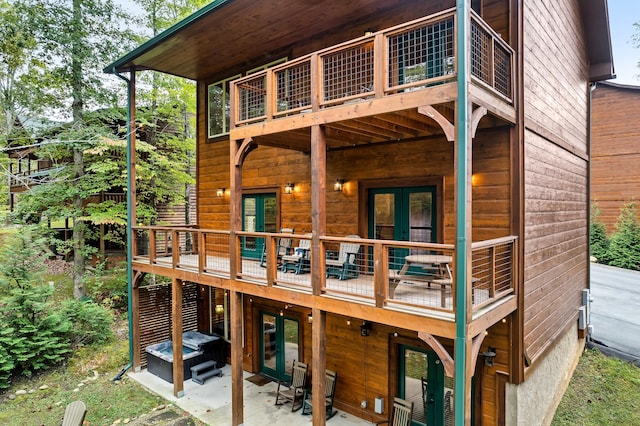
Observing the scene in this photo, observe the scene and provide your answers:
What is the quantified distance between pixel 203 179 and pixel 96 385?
635 centimetres

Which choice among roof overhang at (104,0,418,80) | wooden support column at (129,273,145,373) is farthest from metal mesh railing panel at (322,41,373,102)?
wooden support column at (129,273,145,373)

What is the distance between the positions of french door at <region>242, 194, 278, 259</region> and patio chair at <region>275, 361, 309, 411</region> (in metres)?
3.15

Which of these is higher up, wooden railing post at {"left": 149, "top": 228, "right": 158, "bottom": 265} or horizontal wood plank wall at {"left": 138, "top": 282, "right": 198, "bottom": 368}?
wooden railing post at {"left": 149, "top": 228, "right": 158, "bottom": 265}

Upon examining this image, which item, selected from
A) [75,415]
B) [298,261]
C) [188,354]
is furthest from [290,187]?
[75,415]

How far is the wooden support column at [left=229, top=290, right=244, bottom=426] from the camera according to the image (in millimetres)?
7180

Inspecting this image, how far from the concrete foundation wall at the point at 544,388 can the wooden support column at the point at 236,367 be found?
482cm

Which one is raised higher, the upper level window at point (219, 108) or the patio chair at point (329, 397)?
the upper level window at point (219, 108)

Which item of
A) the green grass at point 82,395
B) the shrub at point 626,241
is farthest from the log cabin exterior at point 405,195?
the shrub at point 626,241

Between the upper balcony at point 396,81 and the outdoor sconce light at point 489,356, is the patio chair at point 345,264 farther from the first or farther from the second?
the outdoor sconce light at point 489,356

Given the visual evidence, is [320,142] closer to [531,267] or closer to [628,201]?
[531,267]

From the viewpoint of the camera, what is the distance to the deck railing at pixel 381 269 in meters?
5.13

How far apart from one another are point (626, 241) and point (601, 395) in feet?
45.6

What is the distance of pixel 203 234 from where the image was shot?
319 inches

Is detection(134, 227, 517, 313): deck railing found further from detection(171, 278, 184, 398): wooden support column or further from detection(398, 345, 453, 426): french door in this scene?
detection(398, 345, 453, 426): french door
